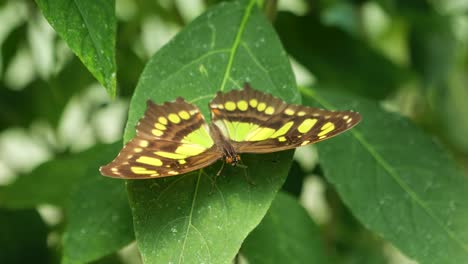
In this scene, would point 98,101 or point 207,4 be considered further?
point 98,101

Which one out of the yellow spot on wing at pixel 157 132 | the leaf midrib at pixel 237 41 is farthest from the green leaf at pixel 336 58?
the yellow spot on wing at pixel 157 132

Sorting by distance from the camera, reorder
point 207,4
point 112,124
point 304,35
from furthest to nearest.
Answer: point 112,124
point 207,4
point 304,35

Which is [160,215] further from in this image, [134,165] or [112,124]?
[112,124]

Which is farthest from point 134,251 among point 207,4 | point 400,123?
point 400,123

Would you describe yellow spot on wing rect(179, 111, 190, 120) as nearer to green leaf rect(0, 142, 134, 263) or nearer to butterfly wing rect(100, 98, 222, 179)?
butterfly wing rect(100, 98, 222, 179)

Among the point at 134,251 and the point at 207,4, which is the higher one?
the point at 207,4

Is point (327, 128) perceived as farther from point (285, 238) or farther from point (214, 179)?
point (285, 238)
